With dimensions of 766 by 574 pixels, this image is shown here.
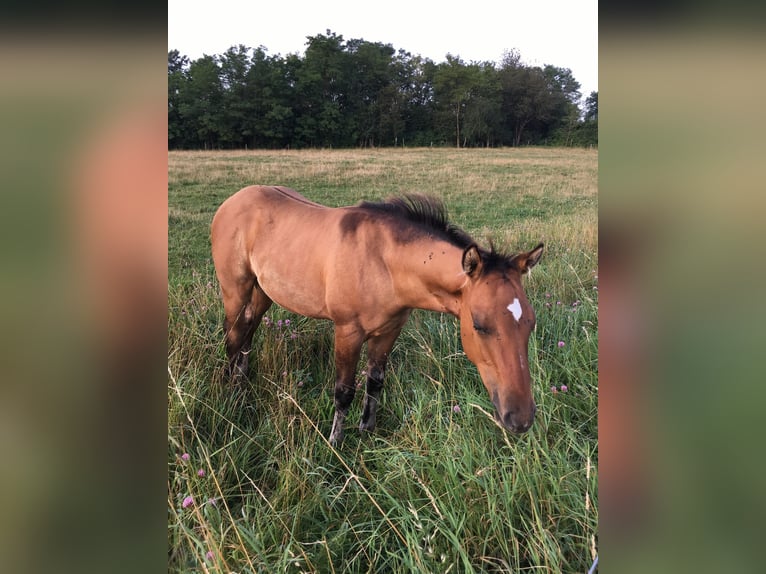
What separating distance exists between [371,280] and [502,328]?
45.8 inches

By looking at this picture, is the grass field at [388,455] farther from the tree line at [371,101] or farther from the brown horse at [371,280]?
the tree line at [371,101]

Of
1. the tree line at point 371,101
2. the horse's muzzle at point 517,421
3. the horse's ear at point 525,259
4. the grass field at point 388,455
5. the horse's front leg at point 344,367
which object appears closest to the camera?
the grass field at point 388,455

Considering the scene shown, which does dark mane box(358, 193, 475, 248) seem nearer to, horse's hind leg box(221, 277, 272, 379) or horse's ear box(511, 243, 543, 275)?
horse's ear box(511, 243, 543, 275)

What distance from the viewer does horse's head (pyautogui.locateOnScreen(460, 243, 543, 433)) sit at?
2.22 meters

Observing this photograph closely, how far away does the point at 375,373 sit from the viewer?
3.57m

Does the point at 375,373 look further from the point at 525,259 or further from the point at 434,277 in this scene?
the point at 525,259

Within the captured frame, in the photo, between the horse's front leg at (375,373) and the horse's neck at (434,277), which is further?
the horse's front leg at (375,373)

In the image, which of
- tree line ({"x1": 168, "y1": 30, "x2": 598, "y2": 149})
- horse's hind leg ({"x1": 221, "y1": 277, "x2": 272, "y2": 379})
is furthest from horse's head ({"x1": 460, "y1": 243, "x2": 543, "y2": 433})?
tree line ({"x1": 168, "y1": 30, "x2": 598, "y2": 149})

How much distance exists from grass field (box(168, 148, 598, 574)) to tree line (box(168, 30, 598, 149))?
764 inches

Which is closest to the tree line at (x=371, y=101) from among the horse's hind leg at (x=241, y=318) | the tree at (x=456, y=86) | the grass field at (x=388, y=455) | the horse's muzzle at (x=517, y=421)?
the tree at (x=456, y=86)

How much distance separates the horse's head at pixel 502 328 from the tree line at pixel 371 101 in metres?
22.4

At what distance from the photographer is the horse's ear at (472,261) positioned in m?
2.40
